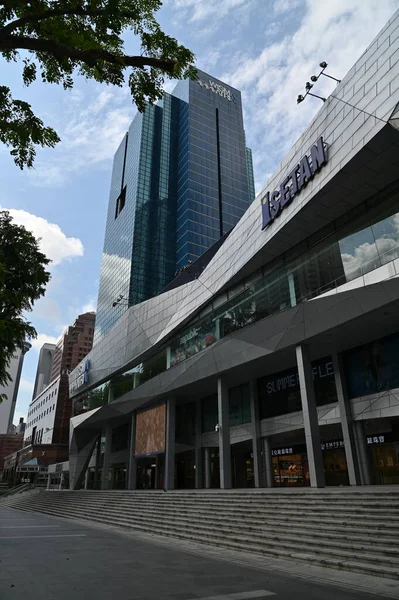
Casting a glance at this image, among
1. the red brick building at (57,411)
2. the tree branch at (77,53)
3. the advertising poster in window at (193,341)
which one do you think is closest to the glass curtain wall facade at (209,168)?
the red brick building at (57,411)

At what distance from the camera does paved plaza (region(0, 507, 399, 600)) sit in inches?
265

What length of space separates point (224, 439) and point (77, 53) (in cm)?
2480

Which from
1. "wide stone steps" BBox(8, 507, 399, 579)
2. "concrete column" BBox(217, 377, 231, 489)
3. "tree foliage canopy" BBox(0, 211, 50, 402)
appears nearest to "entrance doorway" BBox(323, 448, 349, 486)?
"concrete column" BBox(217, 377, 231, 489)

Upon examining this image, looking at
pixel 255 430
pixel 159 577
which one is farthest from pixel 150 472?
pixel 159 577

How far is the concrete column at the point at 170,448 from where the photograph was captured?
32188 mm

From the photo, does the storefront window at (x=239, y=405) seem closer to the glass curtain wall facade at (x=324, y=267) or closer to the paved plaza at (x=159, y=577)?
the glass curtain wall facade at (x=324, y=267)

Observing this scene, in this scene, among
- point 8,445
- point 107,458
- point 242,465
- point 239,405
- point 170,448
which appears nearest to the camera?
point 239,405

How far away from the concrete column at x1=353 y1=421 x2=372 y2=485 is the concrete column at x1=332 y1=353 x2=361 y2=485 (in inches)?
8.3

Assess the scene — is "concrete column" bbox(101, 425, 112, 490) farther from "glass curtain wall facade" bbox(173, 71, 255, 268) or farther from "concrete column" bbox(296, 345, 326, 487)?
"glass curtain wall facade" bbox(173, 71, 255, 268)

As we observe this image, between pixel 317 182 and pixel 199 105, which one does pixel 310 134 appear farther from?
pixel 199 105

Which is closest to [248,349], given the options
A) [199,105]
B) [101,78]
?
[101,78]

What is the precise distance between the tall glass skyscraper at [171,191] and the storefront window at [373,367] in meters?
67.3

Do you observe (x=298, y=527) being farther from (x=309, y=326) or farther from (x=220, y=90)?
(x=220, y=90)

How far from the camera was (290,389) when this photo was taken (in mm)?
26531
